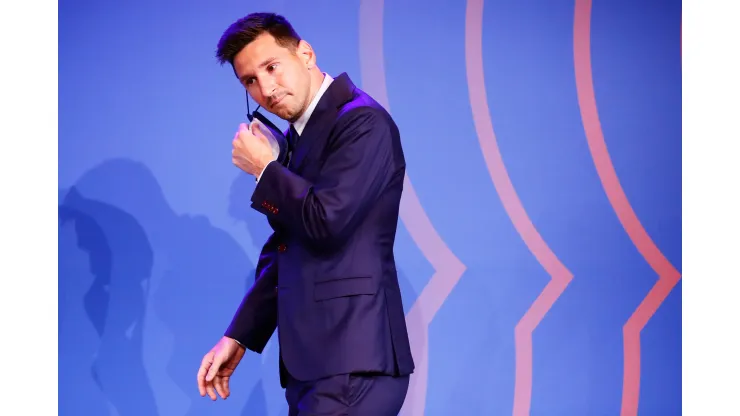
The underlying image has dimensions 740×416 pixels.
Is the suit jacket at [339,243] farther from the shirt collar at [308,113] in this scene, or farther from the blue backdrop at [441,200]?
the blue backdrop at [441,200]

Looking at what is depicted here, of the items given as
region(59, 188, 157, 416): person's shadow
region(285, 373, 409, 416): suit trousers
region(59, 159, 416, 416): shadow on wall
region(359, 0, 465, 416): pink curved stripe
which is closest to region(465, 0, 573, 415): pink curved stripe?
region(359, 0, 465, 416): pink curved stripe

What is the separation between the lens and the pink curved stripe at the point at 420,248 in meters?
3.10

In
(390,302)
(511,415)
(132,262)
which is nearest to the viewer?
(390,302)

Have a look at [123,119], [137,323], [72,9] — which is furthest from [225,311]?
[72,9]

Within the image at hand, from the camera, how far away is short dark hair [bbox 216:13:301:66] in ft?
6.27

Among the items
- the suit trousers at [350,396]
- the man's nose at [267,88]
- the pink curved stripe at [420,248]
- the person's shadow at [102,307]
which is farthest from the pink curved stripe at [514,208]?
the suit trousers at [350,396]

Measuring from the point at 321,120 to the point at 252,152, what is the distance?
170 millimetres

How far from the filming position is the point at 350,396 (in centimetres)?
172

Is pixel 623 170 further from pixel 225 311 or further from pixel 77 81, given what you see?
pixel 77 81

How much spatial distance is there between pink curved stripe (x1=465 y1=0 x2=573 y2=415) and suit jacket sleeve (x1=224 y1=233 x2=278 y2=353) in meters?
1.35

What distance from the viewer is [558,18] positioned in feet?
10.8

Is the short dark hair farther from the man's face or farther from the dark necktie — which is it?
the dark necktie

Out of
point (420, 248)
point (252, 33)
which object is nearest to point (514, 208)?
point (420, 248)

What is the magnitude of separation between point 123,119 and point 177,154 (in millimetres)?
224
